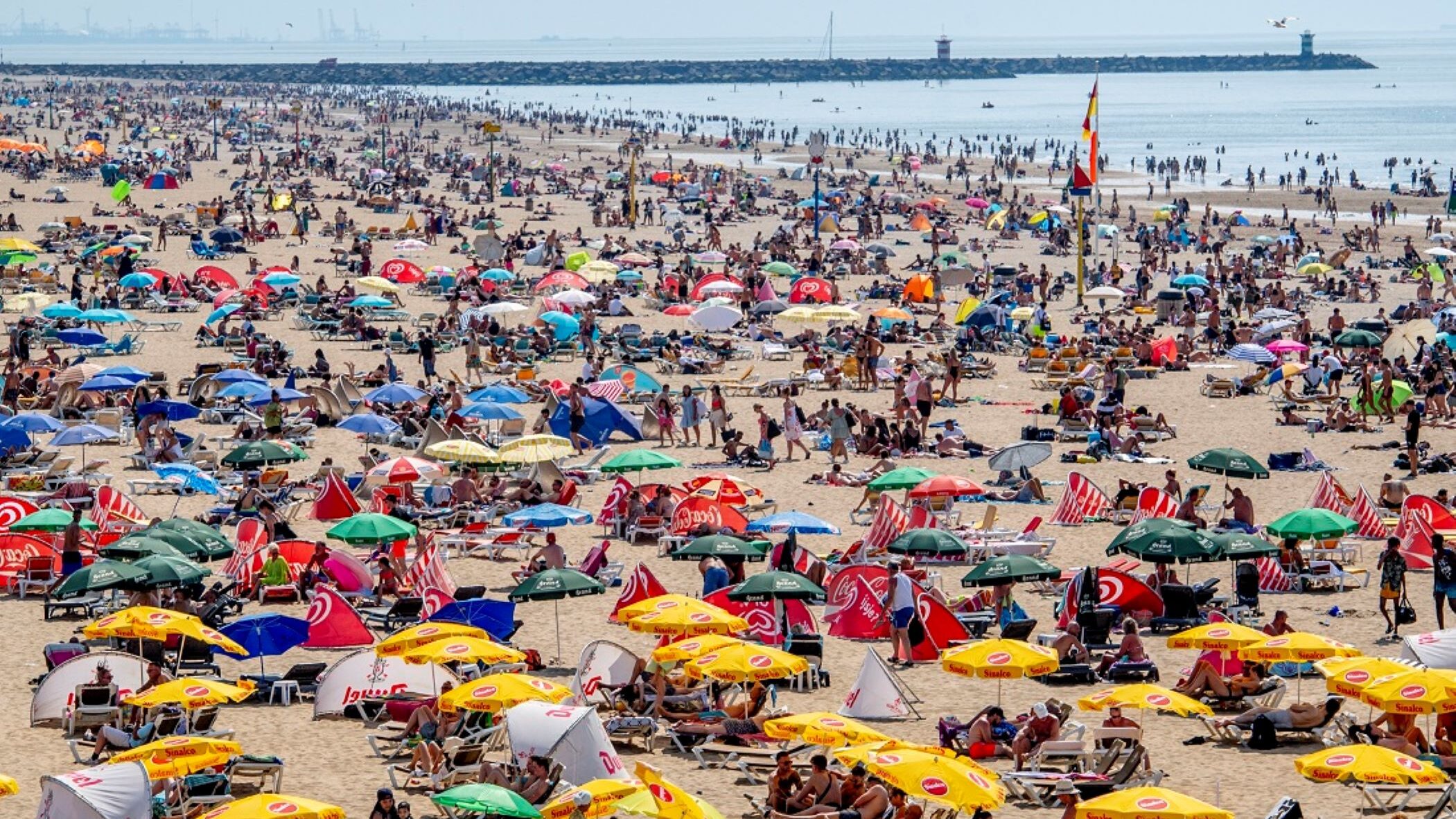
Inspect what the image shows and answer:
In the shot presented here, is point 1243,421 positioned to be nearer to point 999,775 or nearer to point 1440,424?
point 1440,424

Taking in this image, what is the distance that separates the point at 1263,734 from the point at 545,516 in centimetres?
841

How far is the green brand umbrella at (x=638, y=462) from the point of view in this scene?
2153 centimetres

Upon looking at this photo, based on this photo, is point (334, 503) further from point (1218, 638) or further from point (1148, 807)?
point (1148, 807)

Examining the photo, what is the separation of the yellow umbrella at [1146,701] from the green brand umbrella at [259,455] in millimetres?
11800

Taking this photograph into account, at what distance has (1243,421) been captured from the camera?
28.7 metres

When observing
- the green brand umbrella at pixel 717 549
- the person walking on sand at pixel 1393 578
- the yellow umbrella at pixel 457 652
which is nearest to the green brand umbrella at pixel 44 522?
the green brand umbrella at pixel 717 549

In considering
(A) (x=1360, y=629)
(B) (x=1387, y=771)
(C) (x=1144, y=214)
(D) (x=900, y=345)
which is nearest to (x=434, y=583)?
(A) (x=1360, y=629)

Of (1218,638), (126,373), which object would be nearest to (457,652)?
(1218,638)

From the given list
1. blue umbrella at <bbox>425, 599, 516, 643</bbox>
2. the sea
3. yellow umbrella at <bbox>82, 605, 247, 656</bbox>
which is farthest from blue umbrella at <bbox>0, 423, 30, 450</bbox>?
the sea

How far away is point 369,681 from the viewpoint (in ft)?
48.1

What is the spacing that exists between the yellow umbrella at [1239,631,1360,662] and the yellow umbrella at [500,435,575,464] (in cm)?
1002

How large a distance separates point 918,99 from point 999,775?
166932 millimetres

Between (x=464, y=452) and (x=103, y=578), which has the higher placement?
(x=103, y=578)

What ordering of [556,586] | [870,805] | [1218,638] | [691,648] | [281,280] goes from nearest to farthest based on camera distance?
[870,805]
[691,648]
[1218,638]
[556,586]
[281,280]
